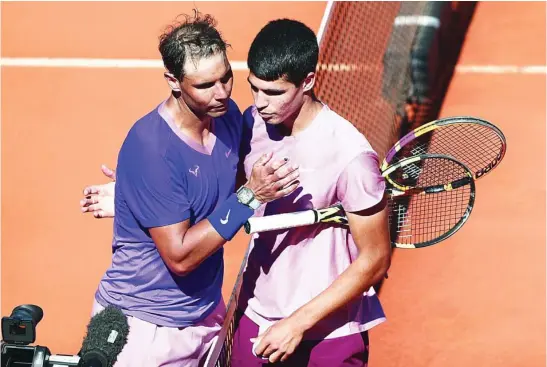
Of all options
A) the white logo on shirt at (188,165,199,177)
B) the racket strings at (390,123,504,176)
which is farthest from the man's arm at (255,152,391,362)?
the racket strings at (390,123,504,176)

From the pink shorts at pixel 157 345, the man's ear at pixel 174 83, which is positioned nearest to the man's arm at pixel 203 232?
the pink shorts at pixel 157 345

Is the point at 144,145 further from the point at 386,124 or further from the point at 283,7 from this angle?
the point at 283,7

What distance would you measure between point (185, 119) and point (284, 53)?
52cm

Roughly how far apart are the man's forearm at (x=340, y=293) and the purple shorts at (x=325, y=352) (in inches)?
12.5

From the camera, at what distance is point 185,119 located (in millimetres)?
3902

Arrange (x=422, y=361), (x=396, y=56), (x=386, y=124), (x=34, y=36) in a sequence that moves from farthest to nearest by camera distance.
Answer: (x=34, y=36) < (x=396, y=56) < (x=386, y=124) < (x=422, y=361)

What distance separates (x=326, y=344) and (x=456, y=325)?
2.33 meters

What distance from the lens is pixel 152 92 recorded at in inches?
340

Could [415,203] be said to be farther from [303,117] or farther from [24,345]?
[24,345]

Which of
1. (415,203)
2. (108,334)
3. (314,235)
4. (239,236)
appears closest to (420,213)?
(415,203)

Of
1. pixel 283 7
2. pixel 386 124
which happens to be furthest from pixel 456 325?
pixel 283 7

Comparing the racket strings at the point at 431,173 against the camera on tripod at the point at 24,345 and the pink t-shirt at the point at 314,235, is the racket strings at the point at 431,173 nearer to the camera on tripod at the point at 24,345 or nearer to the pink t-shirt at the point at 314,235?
the pink t-shirt at the point at 314,235

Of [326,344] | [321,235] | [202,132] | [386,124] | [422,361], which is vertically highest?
[202,132]

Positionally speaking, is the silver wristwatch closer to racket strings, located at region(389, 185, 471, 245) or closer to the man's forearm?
the man's forearm
